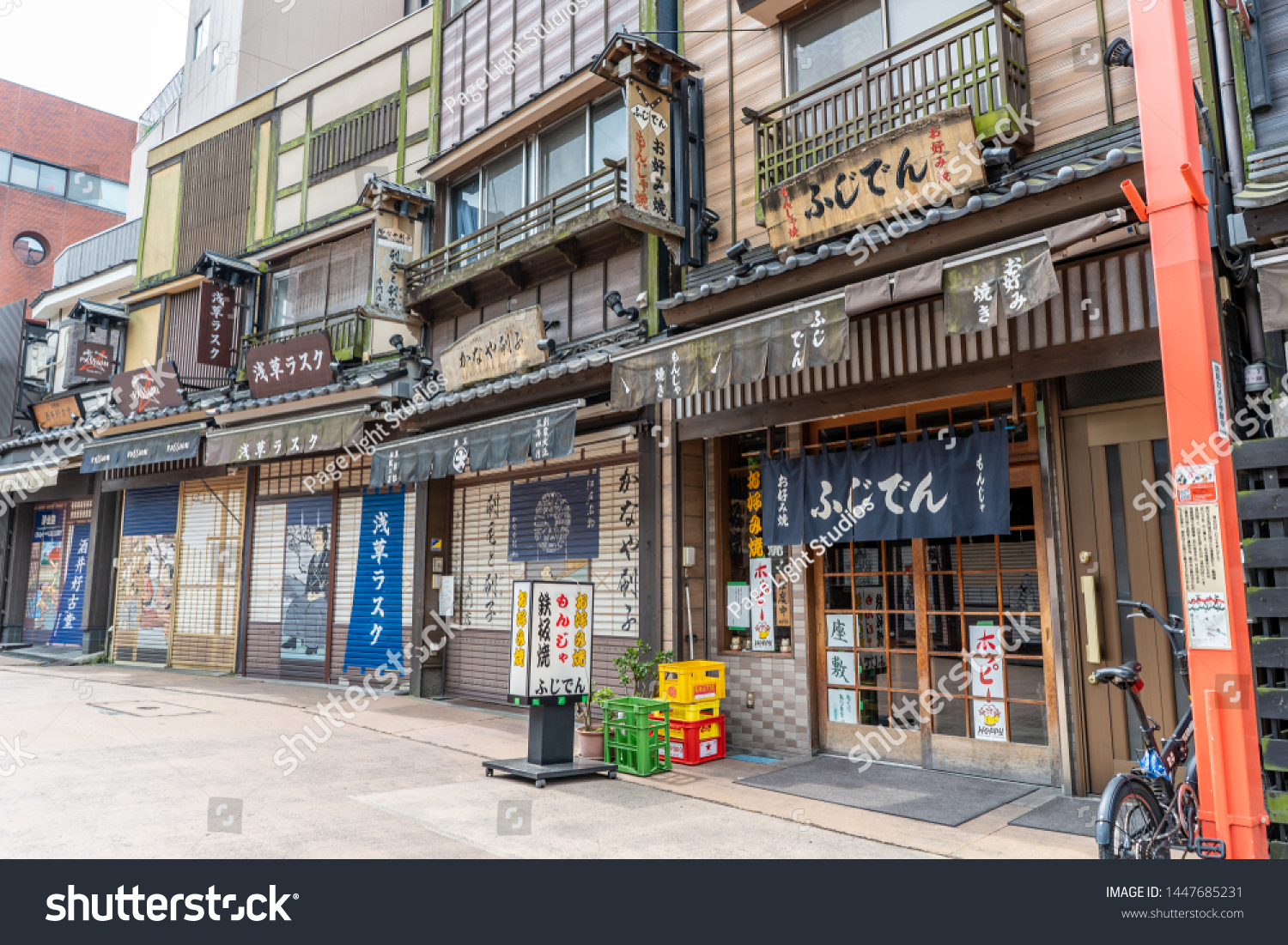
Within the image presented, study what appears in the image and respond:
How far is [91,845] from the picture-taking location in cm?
558

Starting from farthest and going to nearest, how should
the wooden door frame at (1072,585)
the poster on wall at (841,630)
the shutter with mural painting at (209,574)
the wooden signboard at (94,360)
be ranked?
the wooden signboard at (94,360)
the shutter with mural painting at (209,574)
the poster on wall at (841,630)
the wooden door frame at (1072,585)

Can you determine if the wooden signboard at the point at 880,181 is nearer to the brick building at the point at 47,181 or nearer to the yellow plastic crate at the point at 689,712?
the yellow plastic crate at the point at 689,712

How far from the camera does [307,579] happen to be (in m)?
15.8

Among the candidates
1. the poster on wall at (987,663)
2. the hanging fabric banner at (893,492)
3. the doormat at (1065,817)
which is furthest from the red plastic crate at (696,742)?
the doormat at (1065,817)

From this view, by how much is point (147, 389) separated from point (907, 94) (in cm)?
1675

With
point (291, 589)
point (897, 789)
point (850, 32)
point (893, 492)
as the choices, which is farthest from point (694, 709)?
point (291, 589)

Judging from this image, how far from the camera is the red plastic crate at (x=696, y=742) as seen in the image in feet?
28.8

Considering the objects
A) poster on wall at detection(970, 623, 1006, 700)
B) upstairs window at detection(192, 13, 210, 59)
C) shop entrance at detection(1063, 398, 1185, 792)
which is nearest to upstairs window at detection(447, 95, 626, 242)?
shop entrance at detection(1063, 398, 1185, 792)

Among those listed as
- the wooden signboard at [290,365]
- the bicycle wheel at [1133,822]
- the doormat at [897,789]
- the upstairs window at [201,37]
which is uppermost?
the upstairs window at [201,37]

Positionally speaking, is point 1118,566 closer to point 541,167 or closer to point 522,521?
point 522,521

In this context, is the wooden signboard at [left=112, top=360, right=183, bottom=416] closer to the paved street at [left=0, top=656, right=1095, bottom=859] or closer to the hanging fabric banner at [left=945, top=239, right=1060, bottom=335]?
the paved street at [left=0, top=656, right=1095, bottom=859]

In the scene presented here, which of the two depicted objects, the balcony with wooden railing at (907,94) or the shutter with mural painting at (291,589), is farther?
the shutter with mural painting at (291,589)

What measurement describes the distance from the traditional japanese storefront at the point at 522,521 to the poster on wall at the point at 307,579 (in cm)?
318
